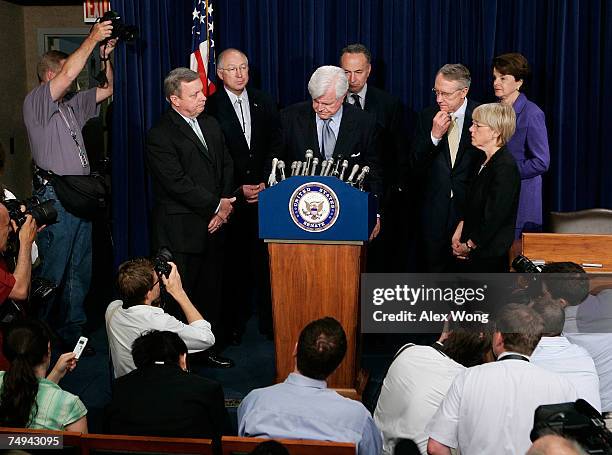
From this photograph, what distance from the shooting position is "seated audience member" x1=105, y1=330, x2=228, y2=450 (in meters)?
2.61

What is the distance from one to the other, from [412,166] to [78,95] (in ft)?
6.36

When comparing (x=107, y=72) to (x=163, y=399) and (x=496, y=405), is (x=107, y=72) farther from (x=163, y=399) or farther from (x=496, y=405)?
(x=496, y=405)

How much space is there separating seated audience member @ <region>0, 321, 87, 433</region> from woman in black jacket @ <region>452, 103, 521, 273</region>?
7.20ft

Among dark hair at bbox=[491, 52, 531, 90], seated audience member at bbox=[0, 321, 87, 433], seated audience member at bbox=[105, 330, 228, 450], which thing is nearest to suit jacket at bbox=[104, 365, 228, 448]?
seated audience member at bbox=[105, 330, 228, 450]

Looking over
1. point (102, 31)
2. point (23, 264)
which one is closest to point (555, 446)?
point (23, 264)

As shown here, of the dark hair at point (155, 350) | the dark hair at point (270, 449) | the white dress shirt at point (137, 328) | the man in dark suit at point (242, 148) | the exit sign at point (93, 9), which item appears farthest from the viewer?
the exit sign at point (93, 9)

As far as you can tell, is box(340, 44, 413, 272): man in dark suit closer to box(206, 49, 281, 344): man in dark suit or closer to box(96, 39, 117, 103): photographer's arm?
box(206, 49, 281, 344): man in dark suit

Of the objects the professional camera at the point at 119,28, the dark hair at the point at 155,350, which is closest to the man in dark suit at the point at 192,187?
the professional camera at the point at 119,28

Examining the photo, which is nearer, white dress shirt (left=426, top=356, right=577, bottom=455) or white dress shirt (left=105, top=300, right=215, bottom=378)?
white dress shirt (left=426, top=356, right=577, bottom=455)

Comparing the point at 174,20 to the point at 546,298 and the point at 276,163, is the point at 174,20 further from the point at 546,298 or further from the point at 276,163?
the point at 546,298

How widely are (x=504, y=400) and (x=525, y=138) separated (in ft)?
9.08

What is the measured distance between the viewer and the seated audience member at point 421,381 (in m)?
2.83

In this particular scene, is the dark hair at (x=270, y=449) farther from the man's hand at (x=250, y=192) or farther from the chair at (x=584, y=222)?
the chair at (x=584, y=222)

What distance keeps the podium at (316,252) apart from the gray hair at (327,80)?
670 millimetres
